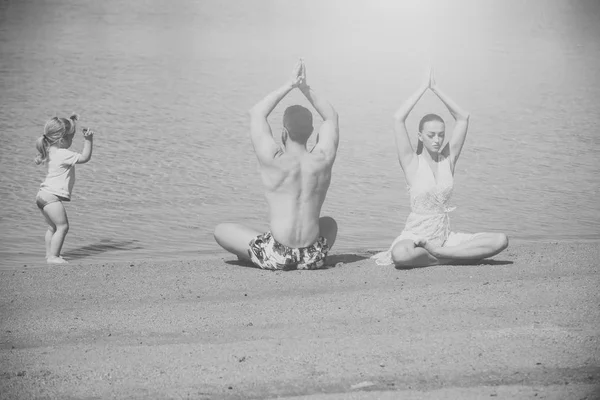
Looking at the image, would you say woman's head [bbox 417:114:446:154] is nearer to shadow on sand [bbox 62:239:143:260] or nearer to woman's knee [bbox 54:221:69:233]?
woman's knee [bbox 54:221:69:233]

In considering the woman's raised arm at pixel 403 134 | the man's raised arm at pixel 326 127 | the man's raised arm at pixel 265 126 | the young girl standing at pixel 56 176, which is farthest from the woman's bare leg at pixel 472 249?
the young girl standing at pixel 56 176

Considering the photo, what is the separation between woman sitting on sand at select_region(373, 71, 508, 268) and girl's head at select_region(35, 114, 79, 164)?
2682 millimetres

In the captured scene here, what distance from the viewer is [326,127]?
757 centimetres

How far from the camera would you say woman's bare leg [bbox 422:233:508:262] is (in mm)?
7320

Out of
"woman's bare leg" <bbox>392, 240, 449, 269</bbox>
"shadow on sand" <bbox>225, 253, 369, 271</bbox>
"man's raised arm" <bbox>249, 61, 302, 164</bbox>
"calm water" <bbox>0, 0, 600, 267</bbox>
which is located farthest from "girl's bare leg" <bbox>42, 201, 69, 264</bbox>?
"woman's bare leg" <bbox>392, 240, 449, 269</bbox>

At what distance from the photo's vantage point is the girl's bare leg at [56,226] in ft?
26.4

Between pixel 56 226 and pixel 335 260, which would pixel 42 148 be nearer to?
pixel 56 226

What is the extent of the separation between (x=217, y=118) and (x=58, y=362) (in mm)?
11141

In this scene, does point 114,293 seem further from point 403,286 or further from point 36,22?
point 36,22

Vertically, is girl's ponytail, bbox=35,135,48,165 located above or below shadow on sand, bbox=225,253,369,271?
above

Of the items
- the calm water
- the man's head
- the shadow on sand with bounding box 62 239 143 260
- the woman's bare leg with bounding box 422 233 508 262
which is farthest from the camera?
the calm water

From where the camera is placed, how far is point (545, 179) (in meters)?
12.3

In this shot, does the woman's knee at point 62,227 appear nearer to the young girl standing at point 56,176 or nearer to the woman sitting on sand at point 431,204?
the young girl standing at point 56,176

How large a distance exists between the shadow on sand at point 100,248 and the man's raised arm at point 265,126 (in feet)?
7.41
